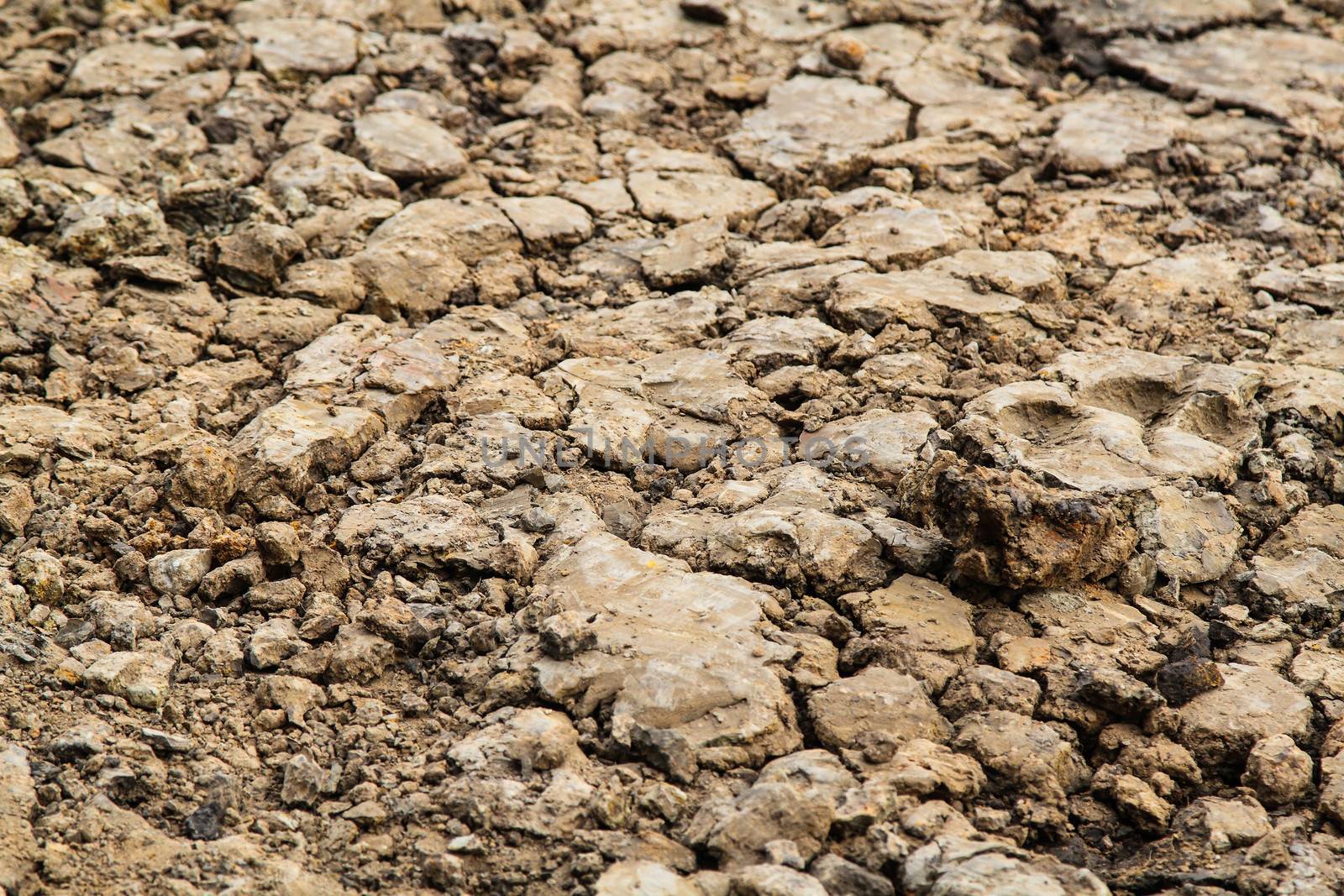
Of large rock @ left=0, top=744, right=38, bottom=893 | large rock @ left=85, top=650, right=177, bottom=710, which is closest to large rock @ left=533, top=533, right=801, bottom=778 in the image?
large rock @ left=85, top=650, right=177, bottom=710

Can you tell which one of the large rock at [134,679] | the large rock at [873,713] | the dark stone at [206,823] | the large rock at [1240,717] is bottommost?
the dark stone at [206,823]

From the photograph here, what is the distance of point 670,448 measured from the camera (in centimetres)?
271

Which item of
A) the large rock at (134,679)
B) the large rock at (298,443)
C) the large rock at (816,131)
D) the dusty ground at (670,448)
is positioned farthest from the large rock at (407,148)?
the large rock at (134,679)

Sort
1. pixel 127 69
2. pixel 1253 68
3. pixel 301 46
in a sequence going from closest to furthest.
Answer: pixel 127 69 → pixel 301 46 → pixel 1253 68

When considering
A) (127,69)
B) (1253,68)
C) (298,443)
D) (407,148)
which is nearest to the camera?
(298,443)

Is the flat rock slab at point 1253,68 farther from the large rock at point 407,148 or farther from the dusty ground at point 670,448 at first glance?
the large rock at point 407,148

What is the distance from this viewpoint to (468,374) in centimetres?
289

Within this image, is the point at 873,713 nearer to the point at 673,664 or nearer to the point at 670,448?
the point at 673,664

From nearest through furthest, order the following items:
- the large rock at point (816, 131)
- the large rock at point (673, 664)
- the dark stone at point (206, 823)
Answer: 1. the dark stone at point (206, 823)
2. the large rock at point (673, 664)
3. the large rock at point (816, 131)

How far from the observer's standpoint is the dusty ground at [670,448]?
6.31 feet

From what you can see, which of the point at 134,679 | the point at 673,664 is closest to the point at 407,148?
the point at 134,679

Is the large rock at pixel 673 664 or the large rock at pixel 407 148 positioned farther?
the large rock at pixel 407 148

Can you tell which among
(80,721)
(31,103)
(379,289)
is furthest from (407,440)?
(31,103)

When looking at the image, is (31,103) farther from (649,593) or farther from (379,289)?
(649,593)
